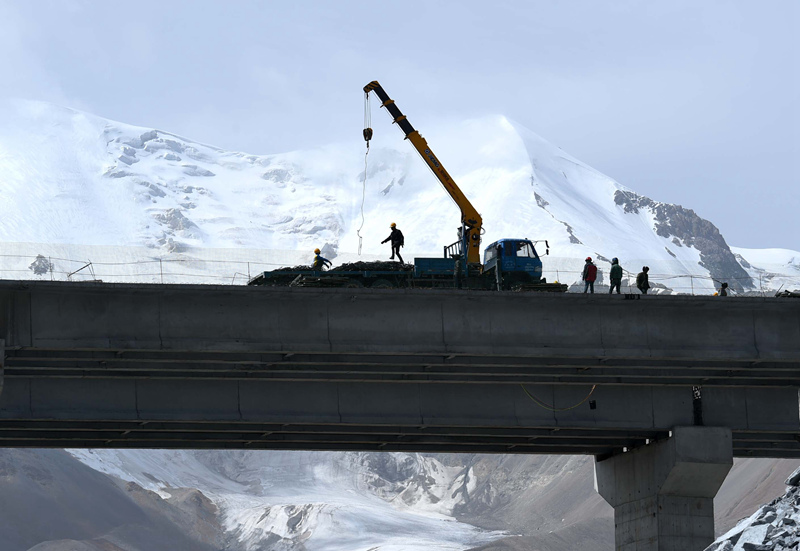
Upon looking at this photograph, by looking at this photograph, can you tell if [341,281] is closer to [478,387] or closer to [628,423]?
[478,387]

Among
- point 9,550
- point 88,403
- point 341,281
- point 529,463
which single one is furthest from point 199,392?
point 529,463

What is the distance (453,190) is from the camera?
4809 cm

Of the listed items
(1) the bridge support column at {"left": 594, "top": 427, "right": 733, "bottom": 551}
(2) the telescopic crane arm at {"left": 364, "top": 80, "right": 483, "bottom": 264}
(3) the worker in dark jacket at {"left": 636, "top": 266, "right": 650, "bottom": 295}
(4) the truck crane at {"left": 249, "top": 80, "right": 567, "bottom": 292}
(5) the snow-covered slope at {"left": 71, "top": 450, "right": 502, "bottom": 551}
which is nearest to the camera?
(1) the bridge support column at {"left": 594, "top": 427, "right": 733, "bottom": 551}

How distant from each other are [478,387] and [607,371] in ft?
12.2

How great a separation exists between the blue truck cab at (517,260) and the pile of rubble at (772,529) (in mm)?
20246

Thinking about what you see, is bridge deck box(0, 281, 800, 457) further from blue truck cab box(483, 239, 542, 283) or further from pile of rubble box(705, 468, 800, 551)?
blue truck cab box(483, 239, 542, 283)

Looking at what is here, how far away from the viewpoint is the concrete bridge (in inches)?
1141

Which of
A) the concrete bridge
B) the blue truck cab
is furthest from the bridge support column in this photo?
the blue truck cab

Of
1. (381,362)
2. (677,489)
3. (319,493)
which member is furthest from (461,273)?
(319,493)

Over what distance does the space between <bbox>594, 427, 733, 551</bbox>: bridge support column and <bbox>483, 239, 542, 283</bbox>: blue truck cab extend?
9.18 m

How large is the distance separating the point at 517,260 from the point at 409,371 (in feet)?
45.4

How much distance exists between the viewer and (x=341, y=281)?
134 feet

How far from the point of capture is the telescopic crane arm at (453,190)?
45.5 metres

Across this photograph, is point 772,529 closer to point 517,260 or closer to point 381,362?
point 381,362
